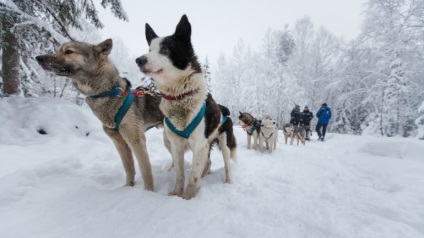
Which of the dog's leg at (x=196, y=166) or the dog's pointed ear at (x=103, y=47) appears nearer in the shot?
the dog's leg at (x=196, y=166)

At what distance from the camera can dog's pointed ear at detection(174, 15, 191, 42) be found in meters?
2.52

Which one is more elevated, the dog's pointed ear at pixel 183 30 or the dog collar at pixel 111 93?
the dog's pointed ear at pixel 183 30

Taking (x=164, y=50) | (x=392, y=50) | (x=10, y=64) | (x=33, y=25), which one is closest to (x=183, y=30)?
(x=164, y=50)

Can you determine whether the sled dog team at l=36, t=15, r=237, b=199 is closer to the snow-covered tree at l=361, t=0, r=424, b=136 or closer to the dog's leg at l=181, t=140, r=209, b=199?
the dog's leg at l=181, t=140, r=209, b=199

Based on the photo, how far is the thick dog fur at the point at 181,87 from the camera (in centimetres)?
248

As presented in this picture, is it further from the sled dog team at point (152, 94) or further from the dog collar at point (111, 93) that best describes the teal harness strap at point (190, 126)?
the dog collar at point (111, 93)

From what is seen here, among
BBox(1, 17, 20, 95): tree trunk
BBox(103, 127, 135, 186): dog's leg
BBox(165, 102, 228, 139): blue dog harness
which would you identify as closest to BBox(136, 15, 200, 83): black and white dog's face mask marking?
BBox(165, 102, 228, 139): blue dog harness

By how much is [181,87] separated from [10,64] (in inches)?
277

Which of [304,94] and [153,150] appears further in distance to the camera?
[304,94]

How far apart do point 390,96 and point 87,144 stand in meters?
18.2

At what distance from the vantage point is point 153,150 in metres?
5.71

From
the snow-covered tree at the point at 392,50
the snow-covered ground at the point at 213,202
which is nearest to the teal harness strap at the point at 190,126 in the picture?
the snow-covered ground at the point at 213,202

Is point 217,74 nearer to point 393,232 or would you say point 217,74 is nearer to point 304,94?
point 304,94

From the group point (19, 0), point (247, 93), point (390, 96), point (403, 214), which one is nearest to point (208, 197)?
point (403, 214)
